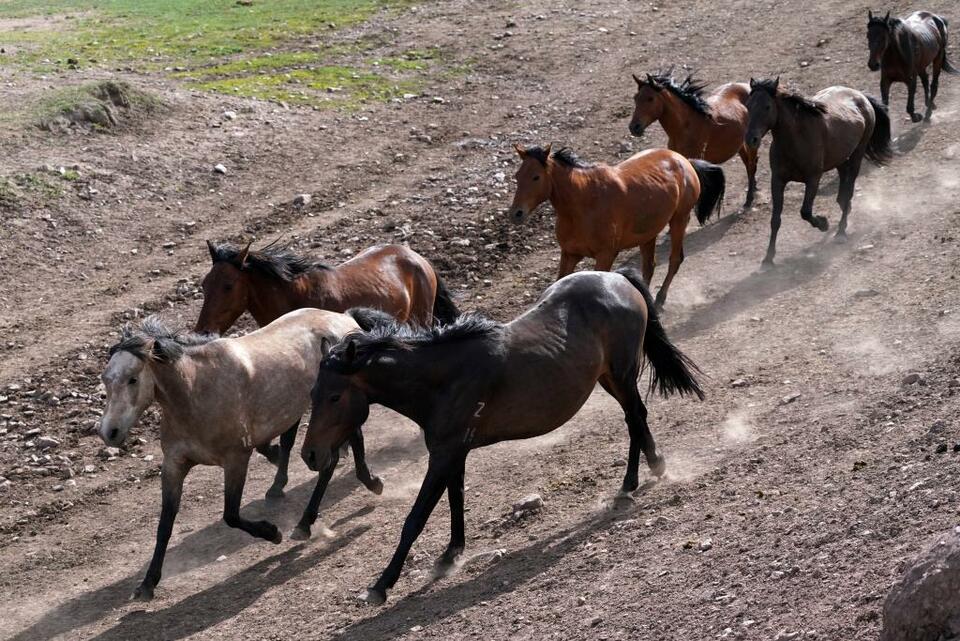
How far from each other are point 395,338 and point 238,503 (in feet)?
6.05

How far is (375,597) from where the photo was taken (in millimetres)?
7922

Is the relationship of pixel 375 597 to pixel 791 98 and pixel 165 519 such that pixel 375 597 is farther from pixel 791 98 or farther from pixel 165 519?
pixel 791 98

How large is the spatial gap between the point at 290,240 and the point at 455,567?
809cm

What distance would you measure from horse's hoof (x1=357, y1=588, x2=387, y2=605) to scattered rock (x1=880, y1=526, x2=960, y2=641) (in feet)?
11.4

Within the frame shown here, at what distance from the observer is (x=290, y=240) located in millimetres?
15633

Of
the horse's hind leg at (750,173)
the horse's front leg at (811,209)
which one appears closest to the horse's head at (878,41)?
the horse's hind leg at (750,173)

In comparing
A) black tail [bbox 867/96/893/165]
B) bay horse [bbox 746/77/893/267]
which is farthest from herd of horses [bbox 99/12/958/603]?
black tail [bbox 867/96/893/165]

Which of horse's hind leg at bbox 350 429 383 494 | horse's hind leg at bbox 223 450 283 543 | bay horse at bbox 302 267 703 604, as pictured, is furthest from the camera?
horse's hind leg at bbox 350 429 383 494

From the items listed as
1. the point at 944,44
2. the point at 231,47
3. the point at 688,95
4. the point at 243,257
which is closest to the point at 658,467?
the point at 243,257

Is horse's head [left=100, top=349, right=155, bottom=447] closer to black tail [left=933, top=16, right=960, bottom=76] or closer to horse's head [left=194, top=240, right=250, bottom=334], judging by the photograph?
horse's head [left=194, top=240, right=250, bottom=334]

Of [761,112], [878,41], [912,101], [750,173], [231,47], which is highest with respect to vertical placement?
[761,112]

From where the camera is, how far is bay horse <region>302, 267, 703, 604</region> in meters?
7.84

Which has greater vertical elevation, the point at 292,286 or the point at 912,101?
the point at 292,286

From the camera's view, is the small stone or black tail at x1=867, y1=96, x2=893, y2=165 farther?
black tail at x1=867, y1=96, x2=893, y2=165
